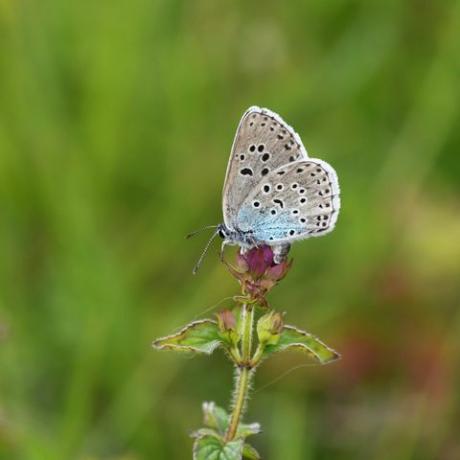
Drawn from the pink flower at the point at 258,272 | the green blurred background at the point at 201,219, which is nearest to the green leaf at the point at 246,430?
the pink flower at the point at 258,272

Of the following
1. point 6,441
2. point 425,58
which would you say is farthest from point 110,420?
point 425,58

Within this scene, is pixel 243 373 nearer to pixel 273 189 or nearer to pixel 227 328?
pixel 227 328

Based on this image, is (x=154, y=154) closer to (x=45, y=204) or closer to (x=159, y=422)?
(x=45, y=204)

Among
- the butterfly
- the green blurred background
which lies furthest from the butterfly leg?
the green blurred background

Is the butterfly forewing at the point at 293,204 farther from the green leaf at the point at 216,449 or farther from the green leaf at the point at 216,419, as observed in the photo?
the green leaf at the point at 216,449

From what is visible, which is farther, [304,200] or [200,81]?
[200,81]

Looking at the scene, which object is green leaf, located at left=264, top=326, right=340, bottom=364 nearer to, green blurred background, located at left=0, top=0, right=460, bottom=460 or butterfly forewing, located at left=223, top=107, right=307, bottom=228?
butterfly forewing, located at left=223, top=107, right=307, bottom=228

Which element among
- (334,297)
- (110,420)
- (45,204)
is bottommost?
(110,420)
